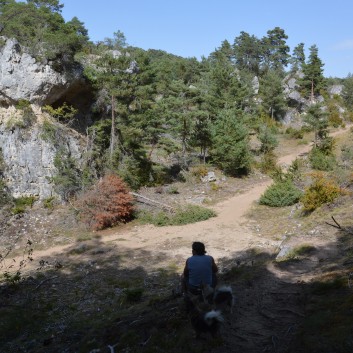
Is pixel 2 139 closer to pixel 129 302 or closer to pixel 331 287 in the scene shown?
pixel 129 302

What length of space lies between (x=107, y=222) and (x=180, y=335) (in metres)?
13.8

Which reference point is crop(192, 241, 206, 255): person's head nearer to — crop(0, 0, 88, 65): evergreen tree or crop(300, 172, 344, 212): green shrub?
crop(300, 172, 344, 212): green shrub

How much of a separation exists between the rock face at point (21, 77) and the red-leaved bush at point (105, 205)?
7472 mm

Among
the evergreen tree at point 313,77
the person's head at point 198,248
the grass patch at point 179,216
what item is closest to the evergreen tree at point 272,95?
the evergreen tree at point 313,77

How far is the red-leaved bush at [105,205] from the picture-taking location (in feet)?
63.3

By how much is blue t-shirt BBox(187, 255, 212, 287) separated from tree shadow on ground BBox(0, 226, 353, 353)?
77cm

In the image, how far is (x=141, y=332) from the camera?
6.84 metres

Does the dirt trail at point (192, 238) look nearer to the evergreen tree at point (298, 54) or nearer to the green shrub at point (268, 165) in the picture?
the green shrub at point (268, 165)

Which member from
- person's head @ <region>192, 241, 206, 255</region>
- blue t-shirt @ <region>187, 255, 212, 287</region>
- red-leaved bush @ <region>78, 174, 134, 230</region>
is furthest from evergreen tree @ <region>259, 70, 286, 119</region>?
blue t-shirt @ <region>187, 255, 212, 287</region>

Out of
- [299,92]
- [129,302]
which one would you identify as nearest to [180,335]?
[129,302]

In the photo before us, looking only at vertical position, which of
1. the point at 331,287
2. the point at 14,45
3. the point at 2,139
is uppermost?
the point at 14,45

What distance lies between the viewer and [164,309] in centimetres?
756

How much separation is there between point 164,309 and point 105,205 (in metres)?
12.3

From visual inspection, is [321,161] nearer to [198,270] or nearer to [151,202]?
[151,202]
